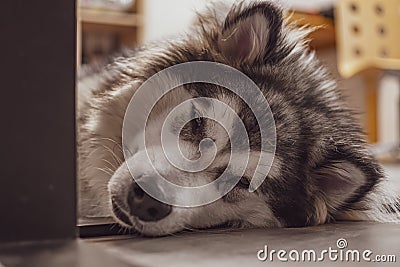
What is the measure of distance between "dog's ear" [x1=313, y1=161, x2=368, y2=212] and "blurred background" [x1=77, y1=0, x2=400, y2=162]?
5.42 feet

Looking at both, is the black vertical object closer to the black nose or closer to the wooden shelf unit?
the black nose

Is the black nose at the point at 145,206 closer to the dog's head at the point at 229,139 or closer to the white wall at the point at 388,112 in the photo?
the dog's head at the point at 229,139

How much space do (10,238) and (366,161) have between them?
26.7 inches

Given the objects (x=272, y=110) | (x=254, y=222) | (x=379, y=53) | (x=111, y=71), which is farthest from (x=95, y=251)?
(x=379, y=53)

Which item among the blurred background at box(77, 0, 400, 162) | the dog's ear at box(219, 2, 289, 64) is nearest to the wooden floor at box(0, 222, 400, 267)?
the dog's ear at box(219, 2, 289, 64)

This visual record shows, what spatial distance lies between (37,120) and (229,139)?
421 mm

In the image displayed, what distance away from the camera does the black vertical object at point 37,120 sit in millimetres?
637

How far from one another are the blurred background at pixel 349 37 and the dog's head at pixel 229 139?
1.57 metres

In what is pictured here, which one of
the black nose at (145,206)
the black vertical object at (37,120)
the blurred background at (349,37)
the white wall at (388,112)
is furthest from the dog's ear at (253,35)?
the white wall at (388,112)

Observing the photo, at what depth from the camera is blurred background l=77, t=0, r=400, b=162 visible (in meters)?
3.05

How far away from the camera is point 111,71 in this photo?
4.76ft

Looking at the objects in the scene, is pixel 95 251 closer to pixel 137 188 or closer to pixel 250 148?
pixel 137 188

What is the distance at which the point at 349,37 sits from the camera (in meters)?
3.37

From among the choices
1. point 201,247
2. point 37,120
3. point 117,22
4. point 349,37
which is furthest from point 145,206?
point 117,22
